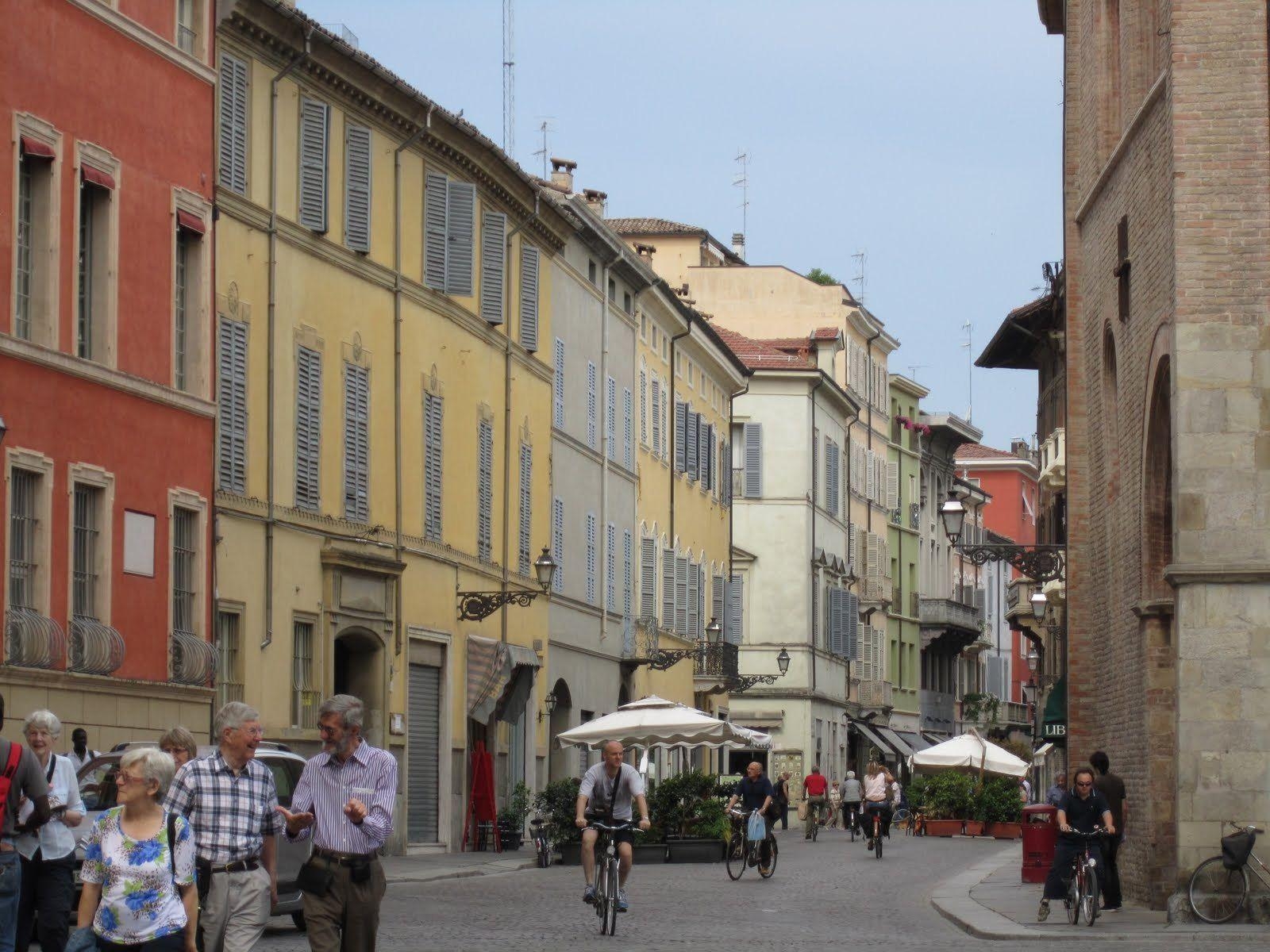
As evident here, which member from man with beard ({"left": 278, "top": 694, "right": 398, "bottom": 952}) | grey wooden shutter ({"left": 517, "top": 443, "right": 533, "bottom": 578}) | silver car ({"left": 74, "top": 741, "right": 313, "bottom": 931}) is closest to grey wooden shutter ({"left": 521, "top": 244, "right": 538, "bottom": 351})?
grey wooden shutter ({"left": 517, "top": 443, "right": 533, "bottom": 578})

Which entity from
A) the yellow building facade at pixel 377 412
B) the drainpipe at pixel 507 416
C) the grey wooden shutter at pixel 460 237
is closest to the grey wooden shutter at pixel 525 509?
the yellow building facade at pixel 377 412

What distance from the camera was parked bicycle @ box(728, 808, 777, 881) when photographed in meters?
33.6

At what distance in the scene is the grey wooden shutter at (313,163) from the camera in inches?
1302

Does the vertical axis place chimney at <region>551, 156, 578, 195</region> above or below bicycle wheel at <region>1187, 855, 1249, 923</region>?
above

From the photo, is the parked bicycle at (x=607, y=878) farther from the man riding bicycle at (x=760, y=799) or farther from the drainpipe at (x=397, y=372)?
the drainpipe at (x=397, y=372)

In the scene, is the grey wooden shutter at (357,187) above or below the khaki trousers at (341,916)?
above

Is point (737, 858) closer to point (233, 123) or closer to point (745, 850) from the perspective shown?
point (745, 850)

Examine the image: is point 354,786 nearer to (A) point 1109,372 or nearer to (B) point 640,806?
(B) point 640,806

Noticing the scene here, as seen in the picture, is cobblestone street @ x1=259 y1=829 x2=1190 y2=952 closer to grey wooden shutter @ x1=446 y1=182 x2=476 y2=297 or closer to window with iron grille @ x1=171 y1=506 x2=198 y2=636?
Answer: window with iron grille @ x1=171 y1=506 x2=198 y2=636

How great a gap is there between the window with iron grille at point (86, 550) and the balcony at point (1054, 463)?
1094 inches

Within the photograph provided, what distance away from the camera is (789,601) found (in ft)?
248

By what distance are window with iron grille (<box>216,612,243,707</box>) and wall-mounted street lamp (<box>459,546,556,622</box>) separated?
315 inches

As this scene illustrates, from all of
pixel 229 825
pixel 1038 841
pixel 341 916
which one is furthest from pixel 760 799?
pixel 229 825

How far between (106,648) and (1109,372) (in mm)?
11459
